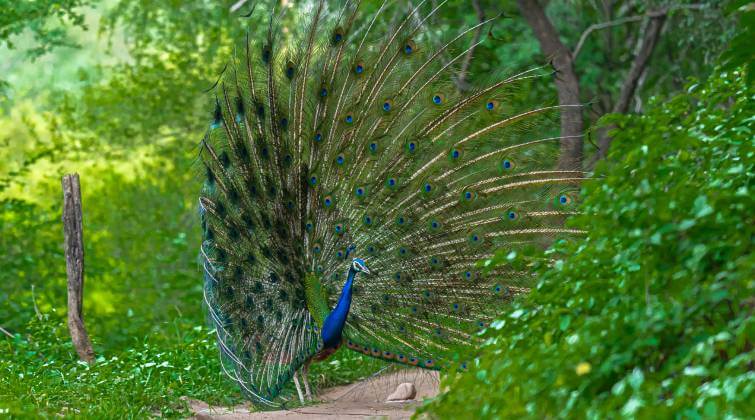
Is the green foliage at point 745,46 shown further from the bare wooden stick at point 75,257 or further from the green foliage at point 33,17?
the green foliage at point 33,17

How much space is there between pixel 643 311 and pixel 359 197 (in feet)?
12.2

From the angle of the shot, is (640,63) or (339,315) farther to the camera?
(640,63)

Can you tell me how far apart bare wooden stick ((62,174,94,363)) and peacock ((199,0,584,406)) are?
101 centimetres

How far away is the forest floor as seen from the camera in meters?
6.86

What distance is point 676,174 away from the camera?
4223 mm

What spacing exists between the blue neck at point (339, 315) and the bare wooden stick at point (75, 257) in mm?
1971

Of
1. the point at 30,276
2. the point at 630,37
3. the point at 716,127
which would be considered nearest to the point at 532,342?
the point at 716,127

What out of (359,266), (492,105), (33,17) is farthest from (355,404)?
(33,17)

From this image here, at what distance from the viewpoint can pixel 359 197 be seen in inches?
280

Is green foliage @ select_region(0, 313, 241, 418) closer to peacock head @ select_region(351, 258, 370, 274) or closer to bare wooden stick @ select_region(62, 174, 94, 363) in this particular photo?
bare wooden stick @ select_region(62, 174, 94, 363)

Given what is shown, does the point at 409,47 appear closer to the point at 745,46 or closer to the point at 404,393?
the point at 404,393

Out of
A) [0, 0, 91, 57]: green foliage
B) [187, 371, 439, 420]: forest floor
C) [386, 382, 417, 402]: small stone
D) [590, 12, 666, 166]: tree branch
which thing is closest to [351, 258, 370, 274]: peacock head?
[187, 371, 439, 420]: forest floor

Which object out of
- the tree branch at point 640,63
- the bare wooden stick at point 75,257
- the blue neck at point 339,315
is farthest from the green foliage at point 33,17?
the tree branch at point 640,63

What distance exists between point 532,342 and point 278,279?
3.38 metres
